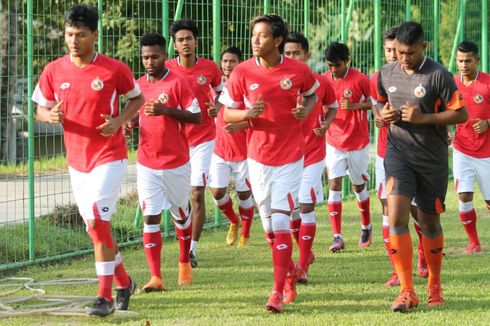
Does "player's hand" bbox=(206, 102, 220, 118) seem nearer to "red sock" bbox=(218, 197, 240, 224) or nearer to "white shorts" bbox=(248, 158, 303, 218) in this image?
"red sock" bbox=(218, 197, 240, 224)

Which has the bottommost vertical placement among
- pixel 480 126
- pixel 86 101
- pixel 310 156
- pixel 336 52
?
pixel 310 156

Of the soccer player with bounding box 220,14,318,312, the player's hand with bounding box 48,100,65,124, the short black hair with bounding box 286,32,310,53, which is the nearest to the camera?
the player's hand with bounding box 48,100,65,124

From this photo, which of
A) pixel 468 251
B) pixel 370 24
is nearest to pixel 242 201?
pixel 468 251

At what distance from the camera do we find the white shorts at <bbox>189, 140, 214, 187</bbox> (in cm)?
1226

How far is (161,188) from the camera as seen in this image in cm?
1053

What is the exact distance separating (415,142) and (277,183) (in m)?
1.17

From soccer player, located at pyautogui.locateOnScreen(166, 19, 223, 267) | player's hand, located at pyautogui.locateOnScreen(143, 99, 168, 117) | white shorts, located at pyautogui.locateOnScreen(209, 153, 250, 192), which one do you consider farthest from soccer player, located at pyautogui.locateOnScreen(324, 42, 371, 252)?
player's hand, located at pyautogui.locateOnScreen(143, 99, 168, 117)

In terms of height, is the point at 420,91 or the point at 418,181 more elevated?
the point at 420,91

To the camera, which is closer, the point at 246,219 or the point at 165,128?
the point at 165,128

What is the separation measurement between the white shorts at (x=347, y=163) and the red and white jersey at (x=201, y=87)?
1609mm

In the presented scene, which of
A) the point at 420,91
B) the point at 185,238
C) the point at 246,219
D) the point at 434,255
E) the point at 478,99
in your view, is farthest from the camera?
the point at 246,219

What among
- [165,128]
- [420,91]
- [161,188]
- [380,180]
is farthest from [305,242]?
[420,91]

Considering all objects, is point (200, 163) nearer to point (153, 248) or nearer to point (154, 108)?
point (153, 248)

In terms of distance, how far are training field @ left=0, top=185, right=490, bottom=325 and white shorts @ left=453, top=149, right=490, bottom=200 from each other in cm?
71
